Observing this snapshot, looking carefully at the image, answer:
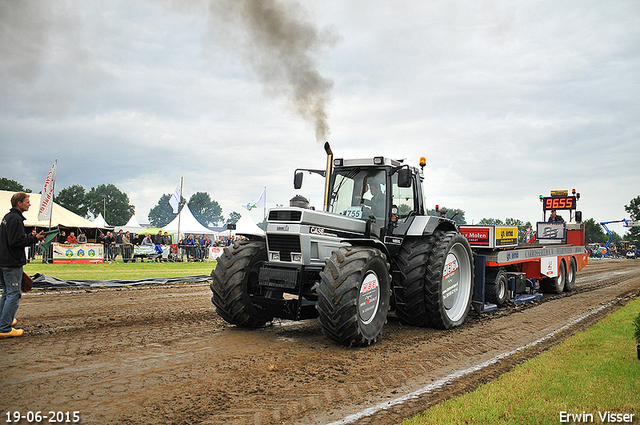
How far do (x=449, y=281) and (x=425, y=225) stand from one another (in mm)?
1303

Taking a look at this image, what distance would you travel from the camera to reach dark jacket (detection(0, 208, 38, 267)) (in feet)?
19.7

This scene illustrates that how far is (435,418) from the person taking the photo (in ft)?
11.9

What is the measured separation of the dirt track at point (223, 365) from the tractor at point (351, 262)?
360mm

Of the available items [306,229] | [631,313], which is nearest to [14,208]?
[306,229]

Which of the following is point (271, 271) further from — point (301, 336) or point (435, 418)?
point (435, 418)

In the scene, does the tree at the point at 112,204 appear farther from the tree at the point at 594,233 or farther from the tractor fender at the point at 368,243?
the tractor fender at the point at 368,243

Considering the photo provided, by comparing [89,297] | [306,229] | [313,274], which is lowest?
[89,297]

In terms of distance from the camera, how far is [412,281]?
7.03 metres

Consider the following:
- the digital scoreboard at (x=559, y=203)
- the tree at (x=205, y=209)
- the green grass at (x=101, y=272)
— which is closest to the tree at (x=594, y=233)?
the digital scoreboard at (x=559, y=203)

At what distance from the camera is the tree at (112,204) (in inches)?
4066

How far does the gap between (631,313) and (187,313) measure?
8586 millimetres

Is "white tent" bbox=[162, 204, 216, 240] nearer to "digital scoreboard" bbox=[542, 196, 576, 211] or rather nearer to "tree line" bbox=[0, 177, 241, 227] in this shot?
"tree line" bbox=[0, 177, 241, 227]

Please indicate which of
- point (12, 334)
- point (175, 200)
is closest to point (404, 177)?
point (12, 334)

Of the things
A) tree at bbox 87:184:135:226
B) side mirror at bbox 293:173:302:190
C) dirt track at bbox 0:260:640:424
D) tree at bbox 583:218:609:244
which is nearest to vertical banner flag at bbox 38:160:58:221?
dirt track at bbox 0:260:640:424
